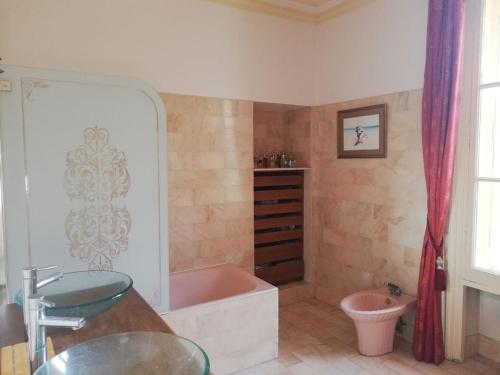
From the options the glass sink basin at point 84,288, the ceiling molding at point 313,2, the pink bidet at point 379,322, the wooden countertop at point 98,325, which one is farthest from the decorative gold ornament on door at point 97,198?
the ceiling molding at point 313,2

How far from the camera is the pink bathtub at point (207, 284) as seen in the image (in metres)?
3.11

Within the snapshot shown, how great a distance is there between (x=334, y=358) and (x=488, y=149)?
187 centimetres

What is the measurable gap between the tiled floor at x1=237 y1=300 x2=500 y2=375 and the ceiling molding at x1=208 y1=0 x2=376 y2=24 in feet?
9.63

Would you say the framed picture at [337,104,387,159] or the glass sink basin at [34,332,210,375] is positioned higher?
the framed picture at [337,104,387,159]

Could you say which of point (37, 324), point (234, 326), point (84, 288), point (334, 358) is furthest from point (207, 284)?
point (37, 324)

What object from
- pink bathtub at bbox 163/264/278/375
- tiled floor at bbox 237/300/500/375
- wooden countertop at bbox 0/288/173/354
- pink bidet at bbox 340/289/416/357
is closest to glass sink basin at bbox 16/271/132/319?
wooden countertop at bbox 0/288/173/354

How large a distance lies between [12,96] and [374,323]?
2.72 m

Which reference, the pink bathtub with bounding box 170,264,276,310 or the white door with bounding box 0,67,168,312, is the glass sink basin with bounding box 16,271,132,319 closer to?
the white door with bounding box 0,67,168,312

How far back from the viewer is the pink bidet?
2693mm

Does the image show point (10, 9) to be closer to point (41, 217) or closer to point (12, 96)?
point (12, 96)

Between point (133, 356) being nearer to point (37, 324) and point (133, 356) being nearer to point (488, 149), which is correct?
point (37, 324)

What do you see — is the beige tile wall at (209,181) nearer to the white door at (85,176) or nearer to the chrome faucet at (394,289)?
the white door at (85,176)

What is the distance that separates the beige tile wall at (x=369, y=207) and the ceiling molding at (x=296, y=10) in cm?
89

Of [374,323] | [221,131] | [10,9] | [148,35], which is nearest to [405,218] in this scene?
Result: [374,323]
